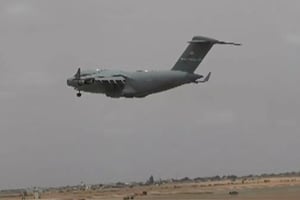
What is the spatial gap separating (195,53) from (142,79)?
8.92 meters

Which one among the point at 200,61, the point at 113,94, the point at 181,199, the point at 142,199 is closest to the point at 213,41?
the point at 200,61

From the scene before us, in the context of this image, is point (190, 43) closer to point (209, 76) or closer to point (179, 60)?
point (179, 60)

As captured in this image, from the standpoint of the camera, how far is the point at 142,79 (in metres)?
68.2

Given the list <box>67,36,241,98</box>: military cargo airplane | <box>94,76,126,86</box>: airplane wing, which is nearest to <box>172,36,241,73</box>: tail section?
<box>67,36,241,98</box>: military cargo airplane

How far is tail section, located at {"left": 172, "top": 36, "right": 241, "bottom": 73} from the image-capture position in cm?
7250

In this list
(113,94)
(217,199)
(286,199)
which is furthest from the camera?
(217,199)

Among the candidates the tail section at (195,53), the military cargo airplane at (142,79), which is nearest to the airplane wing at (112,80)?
the military cargo airplane at (142,79)

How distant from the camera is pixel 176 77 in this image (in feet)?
225

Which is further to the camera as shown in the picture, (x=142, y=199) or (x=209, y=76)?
(x=142, y=199)

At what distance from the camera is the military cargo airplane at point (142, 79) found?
67.6 m

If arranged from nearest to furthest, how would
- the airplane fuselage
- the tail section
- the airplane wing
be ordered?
the airplane fuselage
the airplane wing
the tail section

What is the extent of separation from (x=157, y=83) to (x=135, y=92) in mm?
2717

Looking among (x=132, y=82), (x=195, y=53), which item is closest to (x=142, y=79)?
(x=132, y=82)

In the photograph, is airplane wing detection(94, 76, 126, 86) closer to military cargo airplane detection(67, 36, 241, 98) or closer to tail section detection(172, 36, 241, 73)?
military cargo airplane detection(67, 36, 241, 98)
